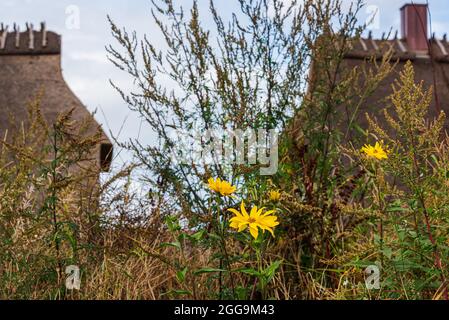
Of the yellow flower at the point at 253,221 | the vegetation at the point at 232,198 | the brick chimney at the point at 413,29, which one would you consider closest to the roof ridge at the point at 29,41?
A: the brick chimney at the point at 413,29

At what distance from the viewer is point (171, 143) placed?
381 cm

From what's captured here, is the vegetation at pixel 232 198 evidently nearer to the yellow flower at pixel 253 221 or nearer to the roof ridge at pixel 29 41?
the yellow flower at pixel 253 221

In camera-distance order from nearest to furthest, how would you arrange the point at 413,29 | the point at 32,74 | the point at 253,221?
the point at 253,221 → the point at 413,29 → the point at 32,74

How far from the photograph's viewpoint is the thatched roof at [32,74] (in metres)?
12.3

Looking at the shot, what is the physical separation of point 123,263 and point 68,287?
0.43 m

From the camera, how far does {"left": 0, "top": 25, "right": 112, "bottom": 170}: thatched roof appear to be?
40.3 ft

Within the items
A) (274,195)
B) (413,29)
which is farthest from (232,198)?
(413,29)

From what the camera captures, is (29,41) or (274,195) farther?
(29,41)

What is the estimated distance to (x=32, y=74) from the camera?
1240 cm

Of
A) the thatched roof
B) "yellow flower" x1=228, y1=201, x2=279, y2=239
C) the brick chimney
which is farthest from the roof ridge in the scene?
"yellow flower" x1=228, y1=201, x2=279, y2=239

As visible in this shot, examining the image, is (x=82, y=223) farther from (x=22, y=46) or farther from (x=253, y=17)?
(x=22, y=46)

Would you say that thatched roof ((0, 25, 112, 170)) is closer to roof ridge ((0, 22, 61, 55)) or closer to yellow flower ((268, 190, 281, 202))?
roof ridge ((0, 22, 61, 55))

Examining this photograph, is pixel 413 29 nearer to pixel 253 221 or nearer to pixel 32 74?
pixel 32 74
